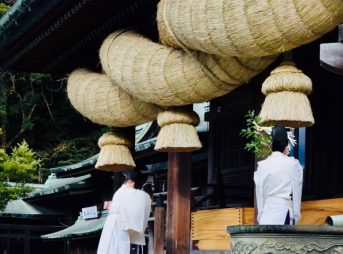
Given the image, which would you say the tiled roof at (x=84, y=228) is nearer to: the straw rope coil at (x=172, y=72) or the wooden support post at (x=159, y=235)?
the wooden support post at (x=159, y=235)

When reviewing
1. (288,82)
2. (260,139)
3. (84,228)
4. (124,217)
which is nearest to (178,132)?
(124,217)

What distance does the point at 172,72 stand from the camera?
7961 mm

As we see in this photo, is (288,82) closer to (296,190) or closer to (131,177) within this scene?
(296,190)

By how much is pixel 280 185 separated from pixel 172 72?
177 cm

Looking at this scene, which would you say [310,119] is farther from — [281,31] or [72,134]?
[72,134]

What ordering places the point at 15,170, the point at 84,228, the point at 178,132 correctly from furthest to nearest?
the point at 15,170, the point at 84,228, the point at 178,132

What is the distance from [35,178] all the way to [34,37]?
21900mm

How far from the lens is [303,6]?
6320 millimetres

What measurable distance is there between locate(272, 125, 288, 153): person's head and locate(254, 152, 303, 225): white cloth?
0.04 m

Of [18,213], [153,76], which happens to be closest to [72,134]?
[18,213]

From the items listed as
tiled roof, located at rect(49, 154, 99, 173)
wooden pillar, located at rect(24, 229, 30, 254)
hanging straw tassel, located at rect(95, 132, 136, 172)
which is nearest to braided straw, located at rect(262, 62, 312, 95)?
hanging straw tassel, located at rect(95, 132, 136, 172)

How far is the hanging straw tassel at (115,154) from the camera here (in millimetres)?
9820

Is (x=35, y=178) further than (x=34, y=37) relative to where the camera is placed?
Yes

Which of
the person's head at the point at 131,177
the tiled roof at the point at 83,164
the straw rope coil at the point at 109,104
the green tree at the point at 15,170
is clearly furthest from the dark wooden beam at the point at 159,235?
the green tree at the point at 15,170
